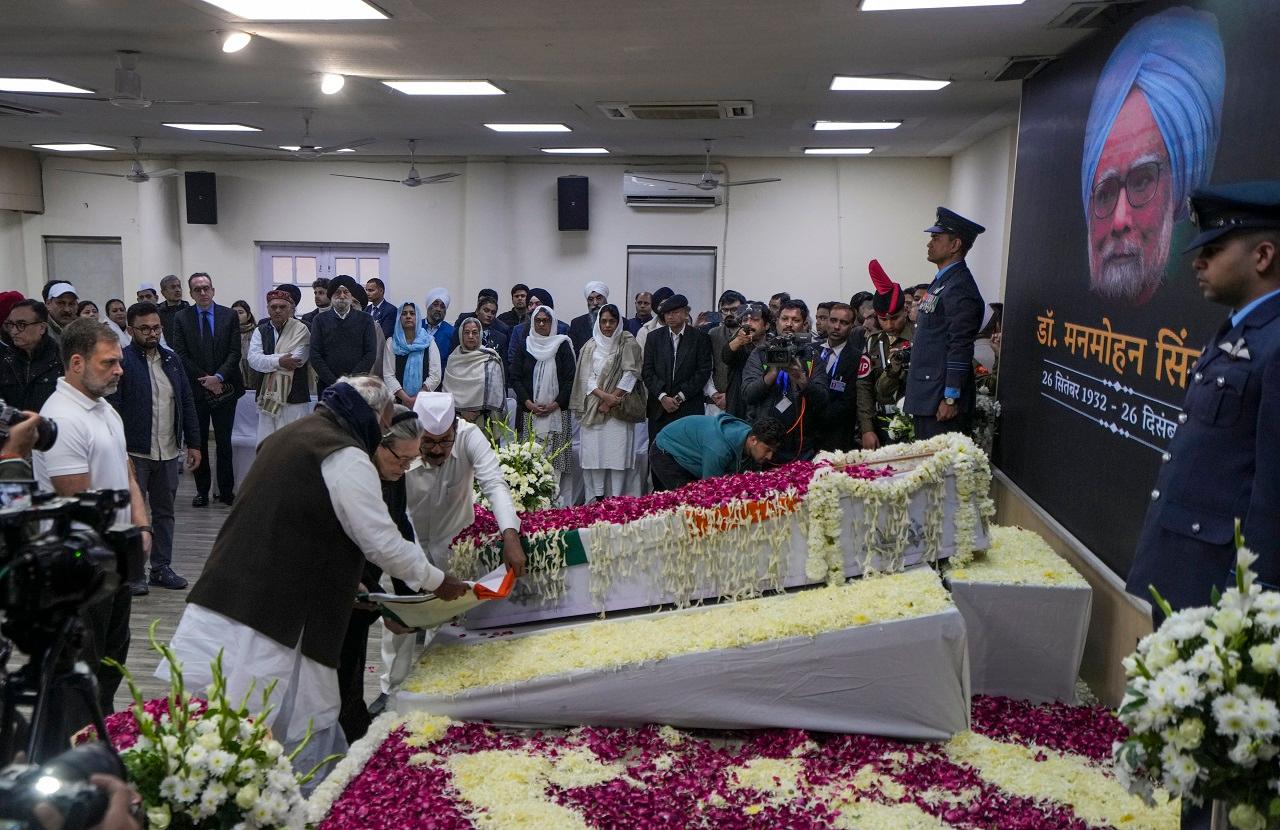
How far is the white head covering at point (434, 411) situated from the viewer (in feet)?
12.1

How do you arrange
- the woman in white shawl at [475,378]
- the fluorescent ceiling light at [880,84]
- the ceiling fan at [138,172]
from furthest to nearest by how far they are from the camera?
the ceiling fan at [138,172]
the woman in white shawl at [475,378]
the fluorescent ceiling light at [880,84]

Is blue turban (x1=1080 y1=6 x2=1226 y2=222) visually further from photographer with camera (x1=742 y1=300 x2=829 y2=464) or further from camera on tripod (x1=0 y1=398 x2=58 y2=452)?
camera on tripod (x1=0 y1=398 x2=58 y2=452)

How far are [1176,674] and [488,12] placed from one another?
13.6 ft

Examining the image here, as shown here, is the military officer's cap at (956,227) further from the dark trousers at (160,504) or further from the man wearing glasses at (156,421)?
the dark trousers at (160,504)

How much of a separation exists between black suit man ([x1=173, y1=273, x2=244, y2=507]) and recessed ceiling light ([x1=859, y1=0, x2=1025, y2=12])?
557 centimetres

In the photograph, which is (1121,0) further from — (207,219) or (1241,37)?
(207,219)

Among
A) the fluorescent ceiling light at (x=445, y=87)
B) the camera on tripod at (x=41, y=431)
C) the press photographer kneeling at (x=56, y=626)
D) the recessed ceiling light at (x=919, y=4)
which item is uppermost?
the fluorescent ceiling light at (x=445, y=87)

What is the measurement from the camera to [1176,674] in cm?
191

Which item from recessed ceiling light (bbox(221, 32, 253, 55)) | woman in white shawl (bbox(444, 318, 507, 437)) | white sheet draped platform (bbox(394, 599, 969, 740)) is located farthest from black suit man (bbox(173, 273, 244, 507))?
white sheet draped platform (bbox(394, 599, 969, 740))

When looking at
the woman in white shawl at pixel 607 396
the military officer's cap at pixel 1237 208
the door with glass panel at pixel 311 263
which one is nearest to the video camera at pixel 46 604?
the military officer's cap at pixel 1237 208

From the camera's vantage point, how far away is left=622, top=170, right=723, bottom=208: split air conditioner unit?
1198 centimetres

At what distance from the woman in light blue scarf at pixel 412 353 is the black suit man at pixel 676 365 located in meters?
1.94

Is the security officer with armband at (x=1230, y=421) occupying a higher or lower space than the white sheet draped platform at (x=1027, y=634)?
higher

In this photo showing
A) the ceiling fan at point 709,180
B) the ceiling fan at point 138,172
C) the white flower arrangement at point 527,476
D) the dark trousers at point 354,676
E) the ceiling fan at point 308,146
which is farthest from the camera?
the ceiling fan at point 709,180
